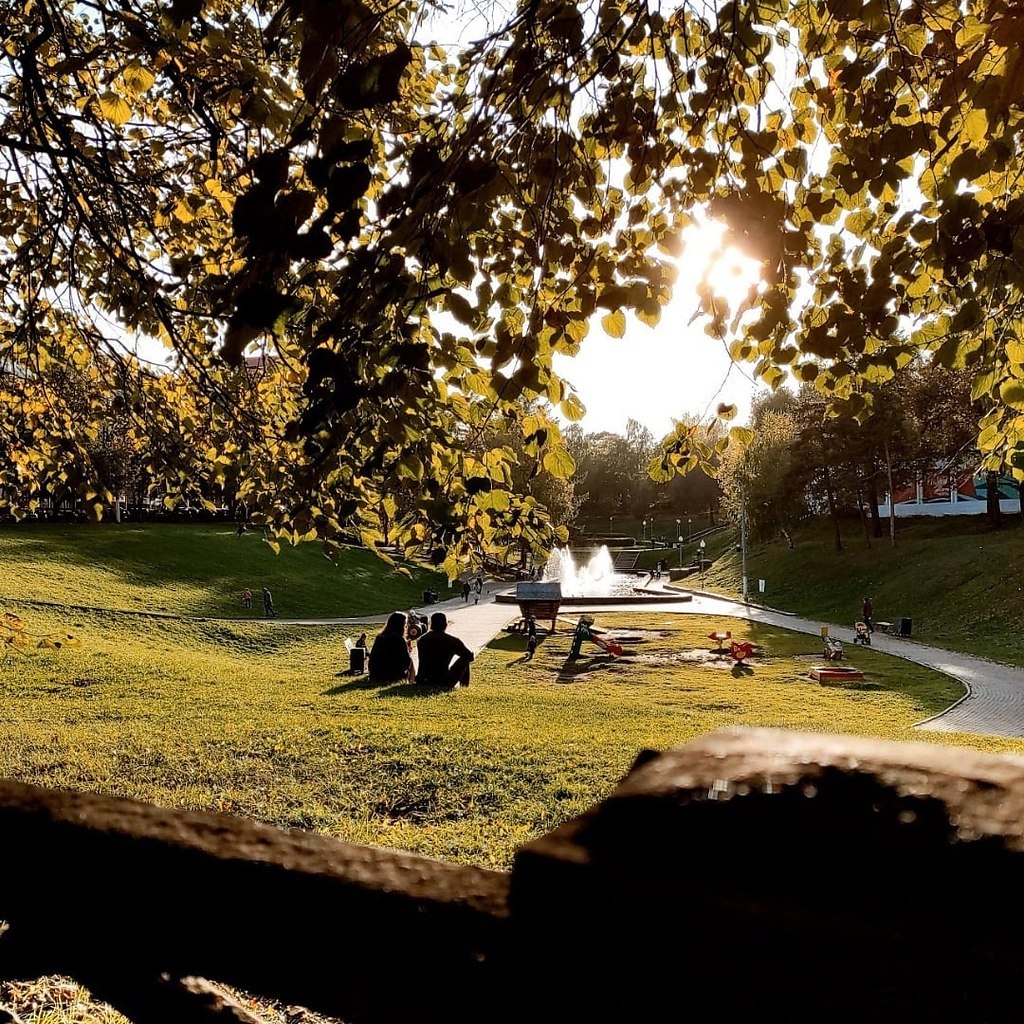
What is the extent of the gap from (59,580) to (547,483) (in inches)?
1263

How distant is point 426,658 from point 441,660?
11.8 inches

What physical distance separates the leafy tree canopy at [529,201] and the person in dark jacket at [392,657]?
390 inches

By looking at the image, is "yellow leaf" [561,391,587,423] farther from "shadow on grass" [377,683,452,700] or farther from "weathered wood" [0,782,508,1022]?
"shadow on grass" [377,683,452,700]

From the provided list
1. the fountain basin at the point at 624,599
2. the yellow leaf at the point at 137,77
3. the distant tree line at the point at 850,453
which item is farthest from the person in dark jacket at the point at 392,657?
the distant tree line at the point at 850,453

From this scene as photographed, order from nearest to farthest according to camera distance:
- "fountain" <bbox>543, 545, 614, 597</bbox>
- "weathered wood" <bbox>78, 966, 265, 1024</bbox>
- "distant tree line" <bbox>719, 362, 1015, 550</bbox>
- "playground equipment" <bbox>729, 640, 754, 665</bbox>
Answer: "weathered wood" <bbox>78, 966, 265, 1024</bbox>, "playground equipment" <bbox>729, 640, 754, 665</bbox>, "distant tree line" <bbox>719, 362, 1015, 550</bbox>, "fountain" <bbox>543, 545, 614, 597</bbox>

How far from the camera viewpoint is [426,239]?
7.01 feet

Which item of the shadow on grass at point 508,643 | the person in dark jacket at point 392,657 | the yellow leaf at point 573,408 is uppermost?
the yellow leaf at point 573,408

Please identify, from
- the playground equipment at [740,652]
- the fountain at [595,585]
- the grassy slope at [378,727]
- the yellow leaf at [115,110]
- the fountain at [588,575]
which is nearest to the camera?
the yellow leaf at [115,110]

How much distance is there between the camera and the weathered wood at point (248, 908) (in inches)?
49.9

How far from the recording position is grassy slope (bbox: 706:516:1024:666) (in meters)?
25.8

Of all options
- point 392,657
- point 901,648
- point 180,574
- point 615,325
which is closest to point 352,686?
point 392,657

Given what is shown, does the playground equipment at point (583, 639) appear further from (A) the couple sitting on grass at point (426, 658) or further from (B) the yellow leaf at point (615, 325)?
(B) the yellow leaf at point (615, 325)

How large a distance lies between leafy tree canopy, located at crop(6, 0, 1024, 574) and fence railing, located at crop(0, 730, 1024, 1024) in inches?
46.0

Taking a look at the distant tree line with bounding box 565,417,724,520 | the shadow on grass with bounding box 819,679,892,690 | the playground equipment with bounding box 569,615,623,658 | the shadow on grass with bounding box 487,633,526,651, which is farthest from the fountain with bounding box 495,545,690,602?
the distant tree line with bounding box 565,417,724,520
